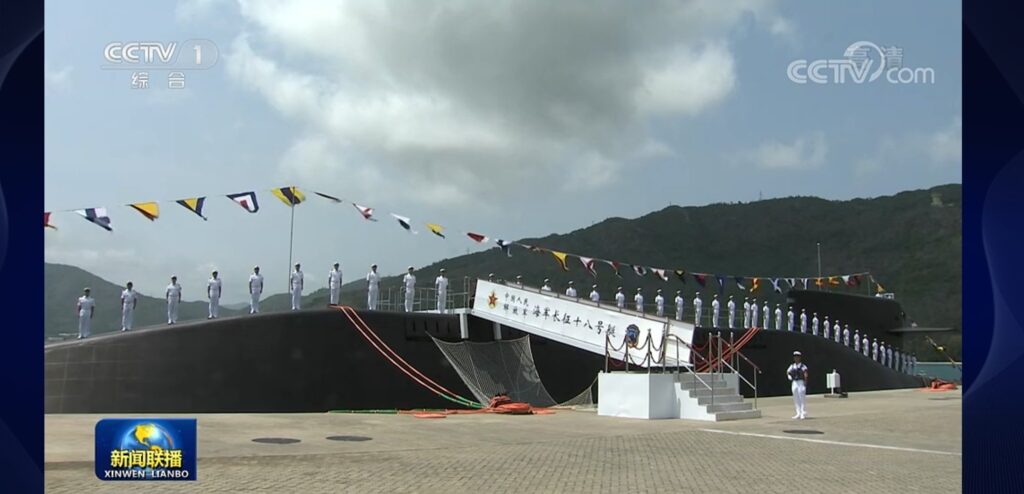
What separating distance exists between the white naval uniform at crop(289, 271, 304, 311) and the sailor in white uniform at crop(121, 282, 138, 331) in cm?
341

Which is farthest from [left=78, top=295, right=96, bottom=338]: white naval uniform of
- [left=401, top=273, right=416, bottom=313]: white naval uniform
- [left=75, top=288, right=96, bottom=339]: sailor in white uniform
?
[left=401, top=273, right=416, bottom=313]: white naval uniform

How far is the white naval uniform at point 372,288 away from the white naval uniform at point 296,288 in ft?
5.94

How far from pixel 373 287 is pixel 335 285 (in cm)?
100

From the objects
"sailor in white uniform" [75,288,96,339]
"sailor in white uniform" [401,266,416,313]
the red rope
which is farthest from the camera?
"sailor in white uniform" [401,266,416,313]

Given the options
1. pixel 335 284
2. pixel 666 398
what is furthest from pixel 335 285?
pixel 666 398

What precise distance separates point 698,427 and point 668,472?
6.53m

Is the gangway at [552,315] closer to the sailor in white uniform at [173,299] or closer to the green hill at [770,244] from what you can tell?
the sailor in white uniform at [173,299]

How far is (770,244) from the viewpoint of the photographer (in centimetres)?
17262

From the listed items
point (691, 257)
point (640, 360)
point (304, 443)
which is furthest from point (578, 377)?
point (691, 257)

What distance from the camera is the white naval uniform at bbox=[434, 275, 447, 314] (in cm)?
2311
